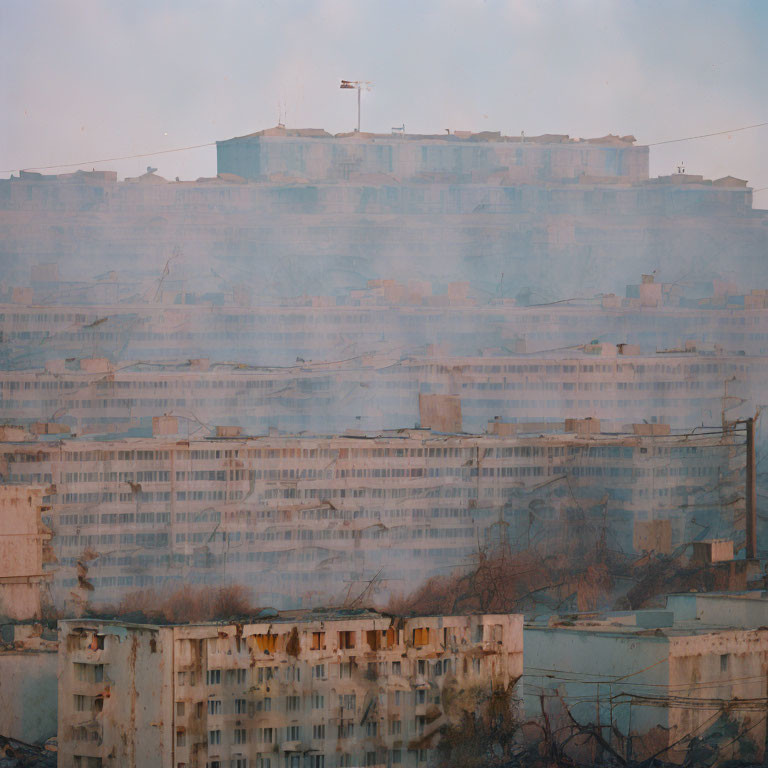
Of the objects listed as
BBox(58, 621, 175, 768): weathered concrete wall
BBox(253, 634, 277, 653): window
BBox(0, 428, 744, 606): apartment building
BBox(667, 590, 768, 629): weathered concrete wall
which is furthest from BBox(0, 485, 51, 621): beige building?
BBox(667, 590, 768, 629): weathered concrete wall

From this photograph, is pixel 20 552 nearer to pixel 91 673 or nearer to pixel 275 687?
pixel 91 673

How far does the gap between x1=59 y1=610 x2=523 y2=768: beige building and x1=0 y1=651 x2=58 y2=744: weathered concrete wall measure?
1.27m

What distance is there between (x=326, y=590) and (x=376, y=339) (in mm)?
6647

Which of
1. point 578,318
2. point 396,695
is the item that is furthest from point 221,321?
point 396,695

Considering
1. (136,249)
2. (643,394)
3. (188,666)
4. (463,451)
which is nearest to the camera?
(188,666)

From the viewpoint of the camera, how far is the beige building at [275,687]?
8.21 m

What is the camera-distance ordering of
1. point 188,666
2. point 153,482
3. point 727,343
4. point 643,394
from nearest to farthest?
point 188,666 < point 153,482 < point 643,394 < point 727,343

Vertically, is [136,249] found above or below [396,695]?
above

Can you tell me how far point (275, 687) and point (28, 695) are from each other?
8.01 feet

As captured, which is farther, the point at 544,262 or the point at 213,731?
the point at 544,262

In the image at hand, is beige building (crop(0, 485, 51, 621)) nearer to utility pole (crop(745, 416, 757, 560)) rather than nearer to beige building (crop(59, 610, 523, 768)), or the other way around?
beige building (crop(59, 610, 523, 768))

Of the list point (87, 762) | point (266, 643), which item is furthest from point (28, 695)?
point (266, 643)

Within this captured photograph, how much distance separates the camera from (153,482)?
16.0 metres

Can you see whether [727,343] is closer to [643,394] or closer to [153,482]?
[643,394]
